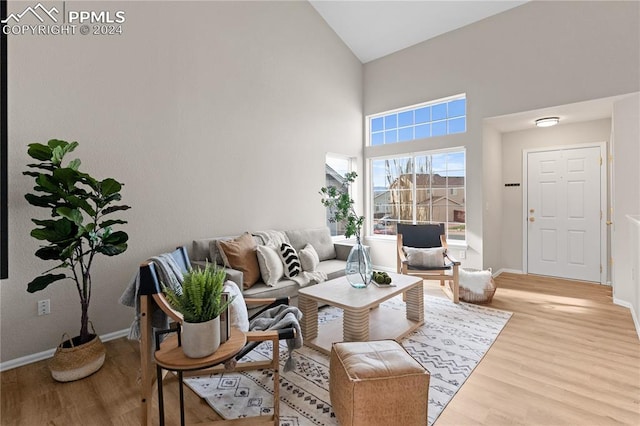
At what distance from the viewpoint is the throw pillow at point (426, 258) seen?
3.76 metres

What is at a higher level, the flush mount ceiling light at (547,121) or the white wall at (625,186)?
the flush mount ceiling light at (547,121)

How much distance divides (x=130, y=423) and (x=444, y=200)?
4584 mm

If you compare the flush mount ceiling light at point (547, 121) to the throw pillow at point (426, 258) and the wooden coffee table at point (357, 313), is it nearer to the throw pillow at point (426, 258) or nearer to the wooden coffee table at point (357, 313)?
the throw pillow at point (426, 258)

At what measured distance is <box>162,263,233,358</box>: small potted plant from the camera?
1.31 m

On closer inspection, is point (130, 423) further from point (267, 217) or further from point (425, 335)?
point (267, 217)

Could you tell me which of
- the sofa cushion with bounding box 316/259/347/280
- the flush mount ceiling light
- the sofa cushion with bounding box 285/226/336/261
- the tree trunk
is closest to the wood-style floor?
the tree trunk

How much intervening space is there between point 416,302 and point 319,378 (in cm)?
132

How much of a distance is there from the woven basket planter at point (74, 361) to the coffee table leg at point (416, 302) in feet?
8.71

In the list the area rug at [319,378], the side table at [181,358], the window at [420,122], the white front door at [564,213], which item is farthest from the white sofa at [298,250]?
the white front door at [564,213]

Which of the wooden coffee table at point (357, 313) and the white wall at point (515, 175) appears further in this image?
the white wall at point (515, 175)

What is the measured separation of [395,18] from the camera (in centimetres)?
453

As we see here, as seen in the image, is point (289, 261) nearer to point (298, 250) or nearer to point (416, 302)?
point (298, 250)

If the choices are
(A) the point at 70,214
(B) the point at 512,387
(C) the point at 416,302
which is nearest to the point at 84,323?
(A) the point at 70,214

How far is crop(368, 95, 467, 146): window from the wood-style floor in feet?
9.87
